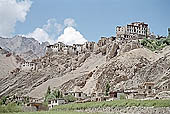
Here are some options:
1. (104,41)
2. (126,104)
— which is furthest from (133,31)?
(126,104)

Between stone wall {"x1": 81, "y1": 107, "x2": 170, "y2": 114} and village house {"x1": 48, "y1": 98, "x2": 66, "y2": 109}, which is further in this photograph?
village house {"x1": 48, "y1": 98, "x2": 66, "y2": 109}

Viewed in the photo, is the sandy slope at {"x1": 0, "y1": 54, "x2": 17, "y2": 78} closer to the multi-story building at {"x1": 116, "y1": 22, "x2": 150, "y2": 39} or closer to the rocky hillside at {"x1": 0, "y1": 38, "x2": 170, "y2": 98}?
the rocky hillside at {"x1": 0, "y1": 38, "x2": 170, "y2": 98}

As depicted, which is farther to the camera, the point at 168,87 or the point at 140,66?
the point at 140,66

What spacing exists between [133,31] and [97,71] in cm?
3409

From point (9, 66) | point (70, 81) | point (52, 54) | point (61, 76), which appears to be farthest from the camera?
point (9, 66)

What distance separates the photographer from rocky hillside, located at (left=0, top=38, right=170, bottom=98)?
234 feet

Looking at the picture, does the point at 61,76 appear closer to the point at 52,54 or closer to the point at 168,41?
the point at 52,54

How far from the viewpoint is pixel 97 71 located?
8738 cm

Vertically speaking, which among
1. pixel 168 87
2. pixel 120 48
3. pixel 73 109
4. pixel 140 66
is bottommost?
pixel 73 109

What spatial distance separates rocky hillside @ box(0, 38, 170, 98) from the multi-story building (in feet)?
18.1

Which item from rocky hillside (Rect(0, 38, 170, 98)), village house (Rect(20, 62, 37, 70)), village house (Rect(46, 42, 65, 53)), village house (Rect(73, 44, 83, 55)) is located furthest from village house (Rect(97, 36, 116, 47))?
village house (Rect(20, 62, 37, 70))

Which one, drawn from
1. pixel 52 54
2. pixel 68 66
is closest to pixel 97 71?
pixel 68 66

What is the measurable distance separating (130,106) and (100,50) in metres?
76.9

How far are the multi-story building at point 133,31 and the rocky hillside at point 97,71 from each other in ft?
18.1
